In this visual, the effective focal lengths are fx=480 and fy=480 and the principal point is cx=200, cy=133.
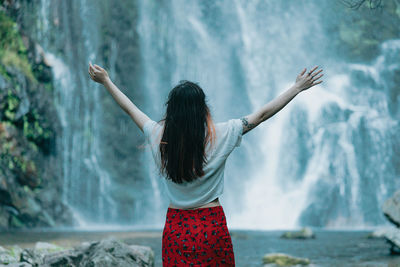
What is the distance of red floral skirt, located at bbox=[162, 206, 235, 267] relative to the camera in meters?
1.95

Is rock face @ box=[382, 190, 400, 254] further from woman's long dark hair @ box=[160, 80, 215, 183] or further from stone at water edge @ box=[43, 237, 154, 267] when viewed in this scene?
woman's long dark hair @ box=[160, 80, 215, 183]

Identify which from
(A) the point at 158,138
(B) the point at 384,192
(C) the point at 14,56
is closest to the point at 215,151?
(A) the point at 158,138

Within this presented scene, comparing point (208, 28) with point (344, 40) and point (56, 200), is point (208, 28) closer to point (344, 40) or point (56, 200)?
point (344, 40)

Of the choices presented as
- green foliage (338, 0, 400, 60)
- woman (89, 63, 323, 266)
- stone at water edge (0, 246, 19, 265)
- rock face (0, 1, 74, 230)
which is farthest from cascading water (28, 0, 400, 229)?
woman (89, 63, 323, 266)

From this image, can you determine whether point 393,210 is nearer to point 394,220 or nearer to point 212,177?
point 394,220

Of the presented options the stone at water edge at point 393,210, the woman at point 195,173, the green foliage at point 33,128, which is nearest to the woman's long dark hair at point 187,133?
the woman at point 195,173

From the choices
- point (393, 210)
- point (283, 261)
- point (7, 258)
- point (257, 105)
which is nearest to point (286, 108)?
point (257, 105)

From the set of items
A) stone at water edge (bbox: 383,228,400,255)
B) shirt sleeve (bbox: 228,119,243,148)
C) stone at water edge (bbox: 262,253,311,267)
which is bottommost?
stone at water edge (bbox: 262,253,311,267)

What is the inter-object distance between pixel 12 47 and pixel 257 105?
12859mm

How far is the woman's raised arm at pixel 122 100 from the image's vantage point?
7.16ft

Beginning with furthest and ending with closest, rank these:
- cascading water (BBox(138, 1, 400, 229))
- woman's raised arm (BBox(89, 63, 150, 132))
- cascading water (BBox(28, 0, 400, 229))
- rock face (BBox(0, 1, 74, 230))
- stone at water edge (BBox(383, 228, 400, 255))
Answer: cascading water (BBox(138, 1, 400, 229)) < cascading water (BBox(28, 0, 400, 229)) < rock face (BBox(0, 1, 74, 230)) < stone at water edge (BBox(383, 228, 400, 255)) < woman's raised arm (BBox(89, 63, 150, 132))

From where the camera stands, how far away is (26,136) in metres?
18.1

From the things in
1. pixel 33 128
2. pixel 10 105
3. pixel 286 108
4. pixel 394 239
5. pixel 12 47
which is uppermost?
pixel 12 47

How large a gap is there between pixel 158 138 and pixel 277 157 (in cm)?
2258
